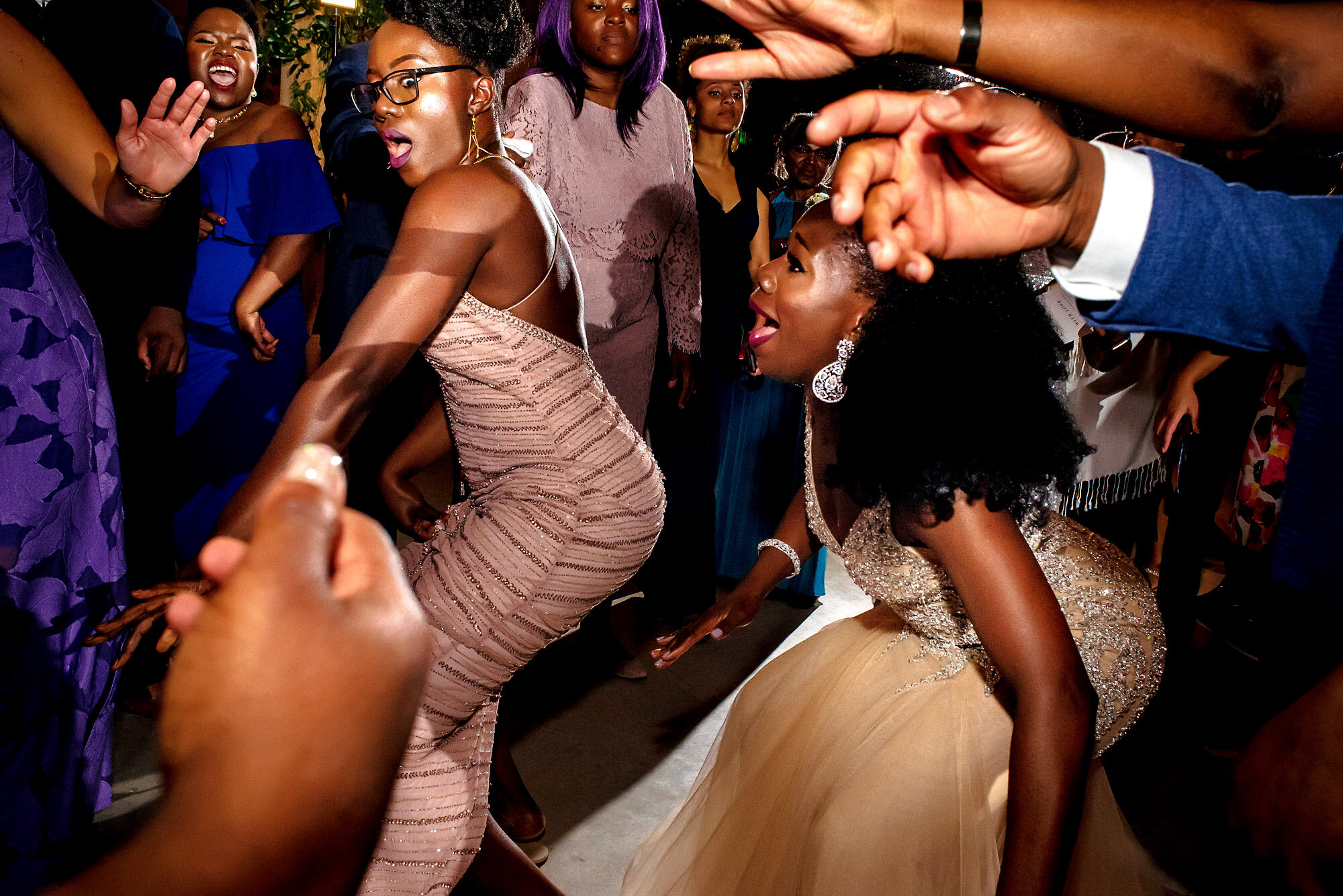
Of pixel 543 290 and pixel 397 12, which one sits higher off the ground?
pixel 397 12

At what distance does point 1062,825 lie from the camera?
1166 millimetres

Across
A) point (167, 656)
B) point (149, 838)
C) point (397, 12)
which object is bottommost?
point (167, 656)

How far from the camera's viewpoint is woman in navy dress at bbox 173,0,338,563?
253 cm

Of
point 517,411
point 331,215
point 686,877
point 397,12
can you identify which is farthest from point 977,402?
point 331,215

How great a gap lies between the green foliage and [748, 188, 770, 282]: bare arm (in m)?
2.02

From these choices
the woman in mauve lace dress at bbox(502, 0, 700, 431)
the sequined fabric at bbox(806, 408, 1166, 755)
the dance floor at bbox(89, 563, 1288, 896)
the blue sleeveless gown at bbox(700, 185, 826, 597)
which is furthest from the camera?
the blue sleeveless gown at bbox(700, 185, 826, 597)

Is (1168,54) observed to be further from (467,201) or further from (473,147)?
(473,147)

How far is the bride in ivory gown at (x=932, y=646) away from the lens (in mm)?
1264

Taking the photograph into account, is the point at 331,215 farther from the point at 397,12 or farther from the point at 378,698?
the point at 378,698

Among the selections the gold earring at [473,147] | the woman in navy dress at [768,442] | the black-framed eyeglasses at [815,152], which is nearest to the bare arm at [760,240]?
the woman in navy dress at [768,442]

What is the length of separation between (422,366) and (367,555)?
2.80 metres

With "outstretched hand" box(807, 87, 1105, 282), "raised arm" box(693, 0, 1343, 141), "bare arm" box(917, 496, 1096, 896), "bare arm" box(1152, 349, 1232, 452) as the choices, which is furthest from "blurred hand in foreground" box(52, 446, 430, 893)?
"bare arm" box(1152, 349, 1232, 452)

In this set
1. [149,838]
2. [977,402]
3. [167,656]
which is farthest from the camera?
[167,656]

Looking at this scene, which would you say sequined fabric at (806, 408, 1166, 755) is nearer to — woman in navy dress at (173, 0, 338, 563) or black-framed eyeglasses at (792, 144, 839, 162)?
woman in navy dress at (173, 0, 338, 563)
